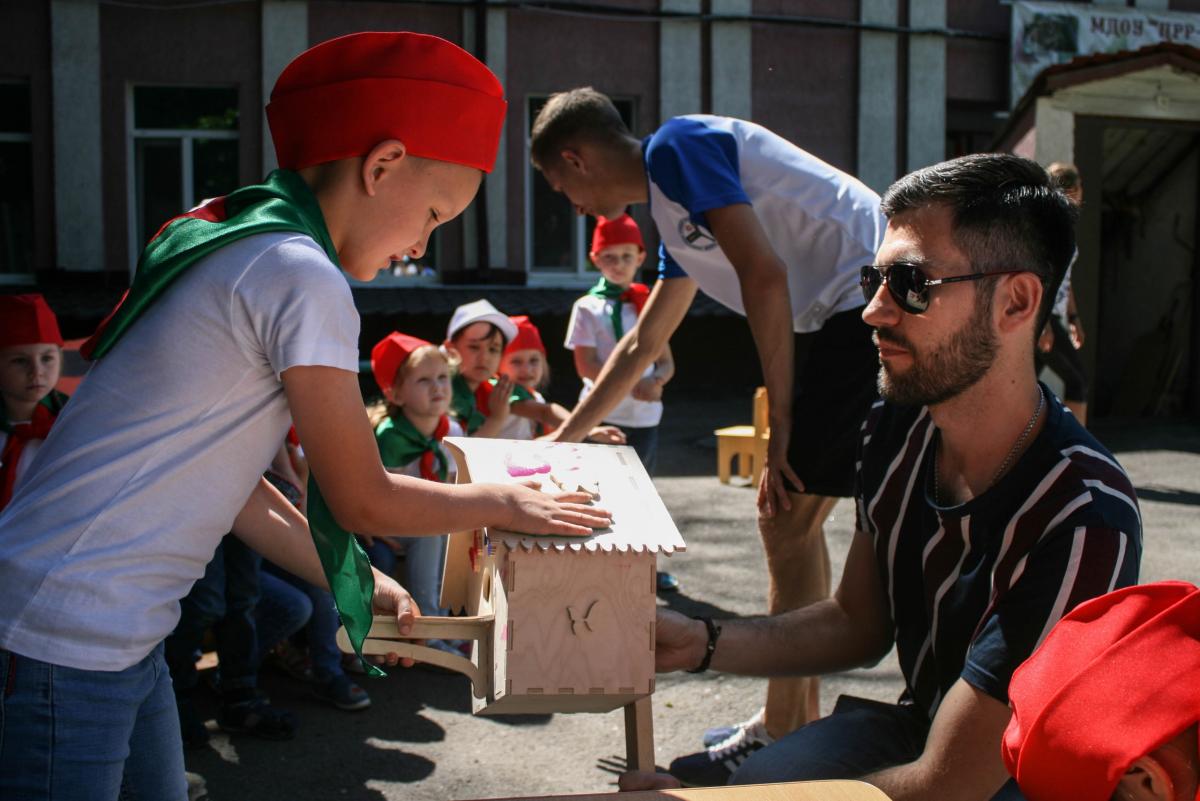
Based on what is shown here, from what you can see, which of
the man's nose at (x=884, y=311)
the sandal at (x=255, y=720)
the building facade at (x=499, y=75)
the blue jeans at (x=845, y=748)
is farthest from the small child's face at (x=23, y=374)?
the building facade at (x=499, y=75)

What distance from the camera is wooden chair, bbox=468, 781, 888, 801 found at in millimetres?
1333

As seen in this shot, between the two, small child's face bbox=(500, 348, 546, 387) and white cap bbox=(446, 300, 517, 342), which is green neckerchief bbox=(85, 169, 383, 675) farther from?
small child's face bbox=(500, 348, 546, 387)

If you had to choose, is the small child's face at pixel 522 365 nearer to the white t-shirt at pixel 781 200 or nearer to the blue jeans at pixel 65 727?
the white t-shirt at pixel 781 200

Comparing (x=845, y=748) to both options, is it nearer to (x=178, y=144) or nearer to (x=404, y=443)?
(x=404, y=443)

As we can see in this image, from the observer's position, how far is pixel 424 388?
4953 millimetres

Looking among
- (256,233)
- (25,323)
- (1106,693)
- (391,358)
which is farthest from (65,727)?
(391,358)

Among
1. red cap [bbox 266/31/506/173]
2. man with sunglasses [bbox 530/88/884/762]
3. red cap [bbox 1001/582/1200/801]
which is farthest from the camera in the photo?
man with sunglasses [bbox 530/88/884/762]

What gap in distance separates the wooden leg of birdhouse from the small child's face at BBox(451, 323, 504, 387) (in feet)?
12.2

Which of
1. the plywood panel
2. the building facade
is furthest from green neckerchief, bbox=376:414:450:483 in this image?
the building facade

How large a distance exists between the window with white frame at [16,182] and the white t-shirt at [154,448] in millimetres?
13414

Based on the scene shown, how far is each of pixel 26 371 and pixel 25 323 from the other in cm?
17

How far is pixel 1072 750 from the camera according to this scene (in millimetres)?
1282

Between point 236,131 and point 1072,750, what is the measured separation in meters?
13.9

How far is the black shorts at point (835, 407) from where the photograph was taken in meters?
3.38
